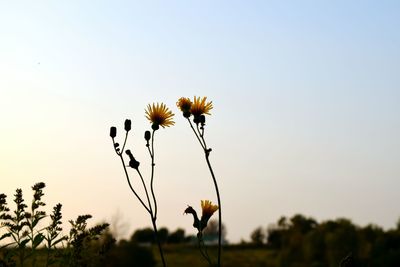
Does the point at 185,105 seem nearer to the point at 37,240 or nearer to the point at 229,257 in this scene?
the point at 37,240

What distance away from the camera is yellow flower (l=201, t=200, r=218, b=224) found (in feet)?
12.6

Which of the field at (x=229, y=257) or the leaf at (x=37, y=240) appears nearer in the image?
the leaf at (x=37, y=240)

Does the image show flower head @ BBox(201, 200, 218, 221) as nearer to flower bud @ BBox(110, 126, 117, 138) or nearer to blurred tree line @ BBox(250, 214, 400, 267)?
flower bud @ BBox(110, 126, 117, 138)

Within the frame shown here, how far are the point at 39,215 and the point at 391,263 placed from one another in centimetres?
2069

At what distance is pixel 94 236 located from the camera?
4020mm

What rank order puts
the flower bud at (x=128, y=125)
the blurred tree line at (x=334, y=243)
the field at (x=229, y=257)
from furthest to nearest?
the field at (x=229, y=257)
the blurred tree line at (x=334, y=243)
the flower bud at (x=128, y=125)

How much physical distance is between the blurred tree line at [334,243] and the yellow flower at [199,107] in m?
19.0

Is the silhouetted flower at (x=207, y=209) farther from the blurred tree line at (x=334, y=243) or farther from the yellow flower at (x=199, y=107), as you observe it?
the blurred tree line at (x=334, y=243)

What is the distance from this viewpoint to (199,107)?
4.12 metres

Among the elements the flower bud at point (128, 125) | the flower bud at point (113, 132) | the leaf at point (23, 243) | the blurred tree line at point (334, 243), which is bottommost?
the leaf at point (23, 243)

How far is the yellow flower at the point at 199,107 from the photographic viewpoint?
13.5 feet

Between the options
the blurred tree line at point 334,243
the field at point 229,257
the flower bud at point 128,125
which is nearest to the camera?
the flower bud at point 128,125

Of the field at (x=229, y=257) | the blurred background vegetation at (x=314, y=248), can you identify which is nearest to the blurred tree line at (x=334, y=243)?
the blurred background vegetation at (x=314, y=248)

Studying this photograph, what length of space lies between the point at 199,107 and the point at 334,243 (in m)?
23.8
